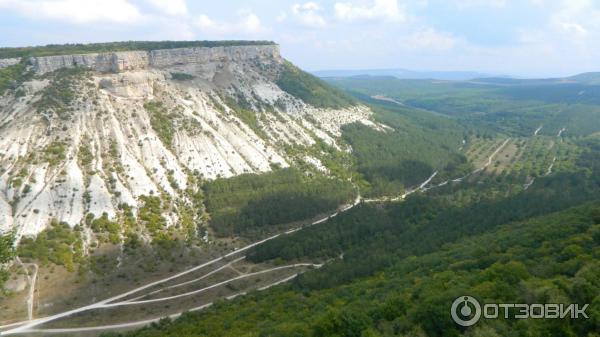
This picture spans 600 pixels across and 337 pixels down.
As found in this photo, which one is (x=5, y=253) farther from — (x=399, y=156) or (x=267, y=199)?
(x=399, y=156)

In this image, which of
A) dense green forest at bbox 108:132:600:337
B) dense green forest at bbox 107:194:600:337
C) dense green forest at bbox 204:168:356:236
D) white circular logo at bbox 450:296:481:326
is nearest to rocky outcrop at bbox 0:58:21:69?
dense green forest at bbox 204:168:356:236

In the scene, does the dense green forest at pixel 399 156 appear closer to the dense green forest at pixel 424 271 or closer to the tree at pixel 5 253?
the dense green forest at pixel 424 271

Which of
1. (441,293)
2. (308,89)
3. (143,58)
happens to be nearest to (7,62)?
(143,58)

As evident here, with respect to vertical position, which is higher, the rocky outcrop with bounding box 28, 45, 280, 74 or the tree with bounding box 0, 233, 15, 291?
the rocky outcrop with bounding box 28, 45, 280, 74

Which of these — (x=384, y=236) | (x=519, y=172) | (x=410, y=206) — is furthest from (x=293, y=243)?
(x=519, y=172)

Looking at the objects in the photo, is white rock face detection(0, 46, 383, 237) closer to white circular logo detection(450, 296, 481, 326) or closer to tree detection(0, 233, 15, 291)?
tree detection(0, 233, 15, 291)

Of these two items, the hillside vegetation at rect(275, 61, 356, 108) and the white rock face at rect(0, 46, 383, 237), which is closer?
the white rock face at rect(0, 46, 383, 237)

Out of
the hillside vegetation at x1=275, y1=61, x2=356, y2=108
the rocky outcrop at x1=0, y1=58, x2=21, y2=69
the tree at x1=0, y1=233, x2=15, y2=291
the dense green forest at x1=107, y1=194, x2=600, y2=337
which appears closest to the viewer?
the dense green forest at x1=107, y1=194, x2=600, y2=337

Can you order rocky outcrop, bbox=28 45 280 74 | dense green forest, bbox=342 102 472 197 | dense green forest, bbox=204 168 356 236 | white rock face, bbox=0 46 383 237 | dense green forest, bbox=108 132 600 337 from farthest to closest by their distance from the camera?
dense green forest, bbox=342 102 472 197
rocky outcrop, bbox=28 45 280 74
dense green forest, bbox=204 168 356 236
white rock face, bbox=0 46 383 237
dense green forest, bbox=108 132 600 337

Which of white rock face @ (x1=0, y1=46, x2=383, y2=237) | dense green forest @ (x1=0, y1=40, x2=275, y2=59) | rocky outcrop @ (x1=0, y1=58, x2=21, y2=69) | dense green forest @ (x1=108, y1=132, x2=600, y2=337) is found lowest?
dense green forest @ (x1=108, y1=132, x2=600, y2=337)
